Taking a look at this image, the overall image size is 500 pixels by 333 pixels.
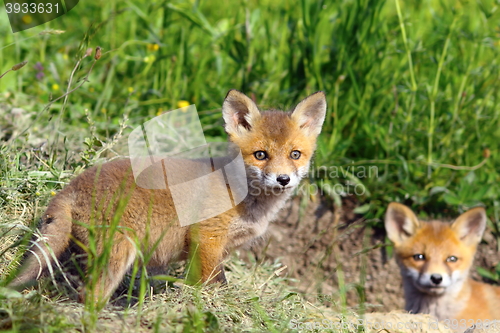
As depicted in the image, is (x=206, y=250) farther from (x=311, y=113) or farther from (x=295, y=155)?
(x=311, y=113)

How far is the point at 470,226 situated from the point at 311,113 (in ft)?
5.22

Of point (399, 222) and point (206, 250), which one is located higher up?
point (206, 250)

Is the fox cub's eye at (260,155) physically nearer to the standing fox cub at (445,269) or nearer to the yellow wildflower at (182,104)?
the standing fox cub at (445,269)

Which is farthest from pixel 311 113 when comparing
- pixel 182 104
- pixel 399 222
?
pixel 182 104

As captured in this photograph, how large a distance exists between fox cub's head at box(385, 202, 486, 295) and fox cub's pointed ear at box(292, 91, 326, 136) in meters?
1.01

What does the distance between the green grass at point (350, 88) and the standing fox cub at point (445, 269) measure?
14.3 inches

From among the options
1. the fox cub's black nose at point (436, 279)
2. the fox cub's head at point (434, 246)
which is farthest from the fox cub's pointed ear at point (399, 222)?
the fox cub's black nose at point (436, 279)

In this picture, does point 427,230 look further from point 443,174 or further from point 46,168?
point 46,168

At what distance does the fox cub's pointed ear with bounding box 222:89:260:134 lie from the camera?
296cm

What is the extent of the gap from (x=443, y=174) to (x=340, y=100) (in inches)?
42.1

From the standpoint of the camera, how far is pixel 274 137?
2.92 meters

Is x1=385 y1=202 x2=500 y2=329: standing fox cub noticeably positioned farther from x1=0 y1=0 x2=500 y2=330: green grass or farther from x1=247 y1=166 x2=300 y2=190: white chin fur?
x1=247 y1=166 x2=300 y2=190: white chin fur

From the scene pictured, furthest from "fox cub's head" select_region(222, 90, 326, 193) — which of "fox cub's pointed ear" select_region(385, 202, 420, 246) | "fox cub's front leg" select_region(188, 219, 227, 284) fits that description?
"fox cub's pointed ear" select_region(385, 202, 420, 246)

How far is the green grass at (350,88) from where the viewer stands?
162 inches
